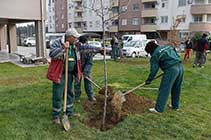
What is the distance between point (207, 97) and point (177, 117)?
221cm

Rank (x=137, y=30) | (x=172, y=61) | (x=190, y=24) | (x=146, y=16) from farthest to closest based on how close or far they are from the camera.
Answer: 1. (x=137, y=30)
2. (x=146, y=16)
3. (x=190, y=24)
4. (x=172, y=61)

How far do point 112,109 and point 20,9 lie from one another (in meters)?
12.5

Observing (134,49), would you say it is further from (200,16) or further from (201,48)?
(200,16)

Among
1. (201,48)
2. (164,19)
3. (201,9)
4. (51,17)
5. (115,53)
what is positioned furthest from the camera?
(51,17)

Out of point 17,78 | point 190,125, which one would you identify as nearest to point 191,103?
point 190,125

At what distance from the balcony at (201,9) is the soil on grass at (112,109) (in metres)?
34.2

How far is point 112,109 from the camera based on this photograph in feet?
17.0

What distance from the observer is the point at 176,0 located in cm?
4147

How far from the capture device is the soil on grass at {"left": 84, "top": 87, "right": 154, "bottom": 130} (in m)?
5.11

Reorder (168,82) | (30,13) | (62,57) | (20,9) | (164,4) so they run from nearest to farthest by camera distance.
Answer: (62,57), (168,82), (20,9), (30,13), (164,4)

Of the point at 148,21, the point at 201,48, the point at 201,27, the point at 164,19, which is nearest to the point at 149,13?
the point at 148,21

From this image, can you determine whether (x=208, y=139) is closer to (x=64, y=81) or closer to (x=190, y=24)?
(x=64, y=81)

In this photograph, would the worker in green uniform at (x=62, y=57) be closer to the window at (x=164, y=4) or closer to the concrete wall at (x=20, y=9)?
the concrete wall at (x=20, y=9)

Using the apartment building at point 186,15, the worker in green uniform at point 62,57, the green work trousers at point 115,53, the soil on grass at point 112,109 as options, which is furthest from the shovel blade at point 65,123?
the apartment building at point 186,15
